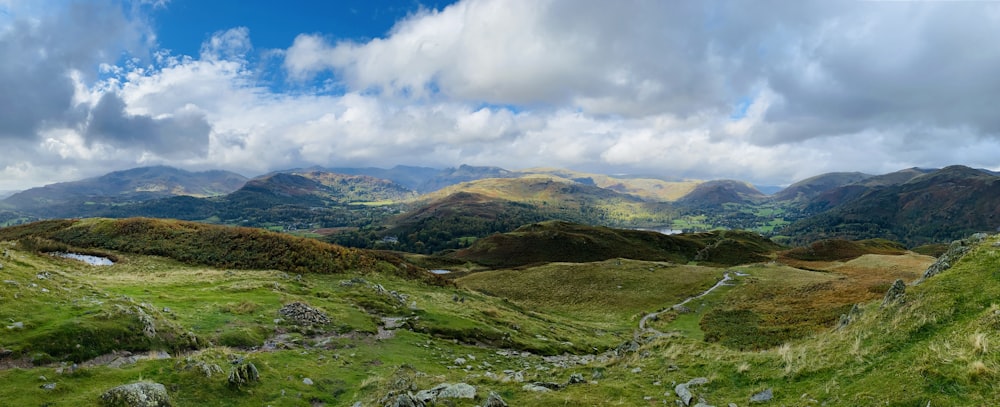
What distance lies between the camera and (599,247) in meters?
159

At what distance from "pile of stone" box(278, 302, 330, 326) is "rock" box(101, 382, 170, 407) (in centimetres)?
1732

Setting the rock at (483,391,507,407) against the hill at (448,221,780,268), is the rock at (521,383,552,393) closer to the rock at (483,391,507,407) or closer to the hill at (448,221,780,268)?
the rock at (483,391,507,407)

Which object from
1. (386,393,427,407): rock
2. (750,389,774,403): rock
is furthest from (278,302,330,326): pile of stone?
(750,389,774,403): rock

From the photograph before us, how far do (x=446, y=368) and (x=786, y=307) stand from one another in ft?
124

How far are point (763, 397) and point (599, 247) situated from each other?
147088 mm

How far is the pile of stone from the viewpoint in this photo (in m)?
31.6

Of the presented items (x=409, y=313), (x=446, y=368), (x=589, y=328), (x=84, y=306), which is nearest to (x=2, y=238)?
(x=84, y=306)

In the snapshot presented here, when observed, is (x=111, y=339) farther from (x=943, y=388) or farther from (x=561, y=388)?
(x=943, y=388)

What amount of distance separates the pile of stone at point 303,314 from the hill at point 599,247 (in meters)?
112

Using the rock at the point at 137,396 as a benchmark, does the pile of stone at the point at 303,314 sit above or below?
below

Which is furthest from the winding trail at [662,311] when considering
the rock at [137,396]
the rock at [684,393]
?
the rock at [137,396]

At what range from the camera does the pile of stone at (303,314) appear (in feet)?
104

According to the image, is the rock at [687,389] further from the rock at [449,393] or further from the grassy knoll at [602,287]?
the grassy knoll at [602,287]

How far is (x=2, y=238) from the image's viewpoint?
6144 centimetres
